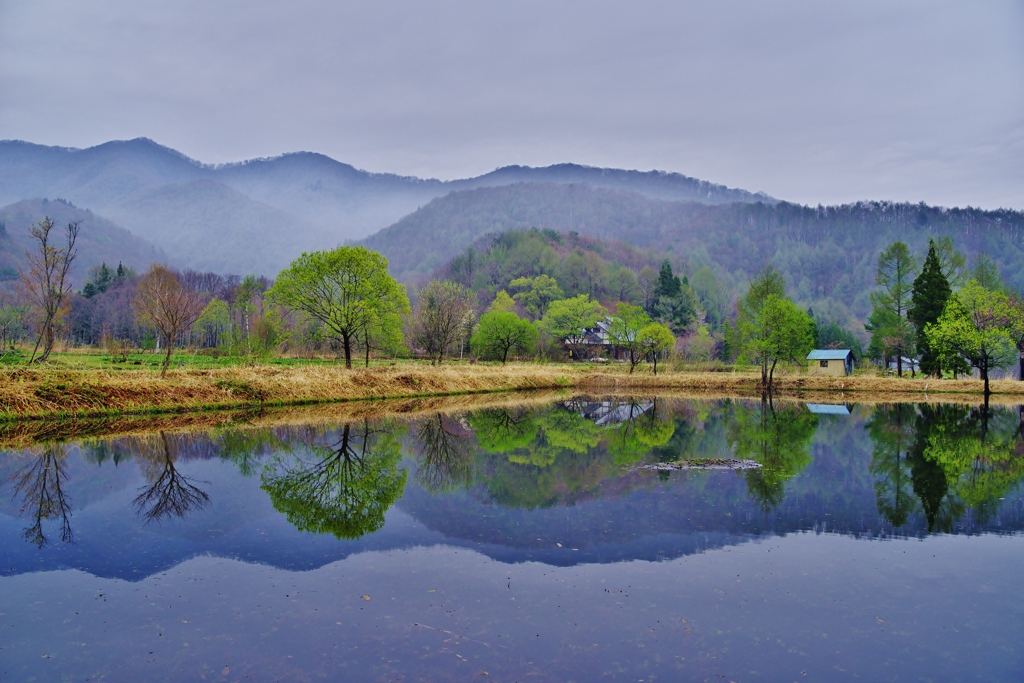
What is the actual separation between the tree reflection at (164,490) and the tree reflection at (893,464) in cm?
1268

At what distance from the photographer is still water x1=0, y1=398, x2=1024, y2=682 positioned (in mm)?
6078

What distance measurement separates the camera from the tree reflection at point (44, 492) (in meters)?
9.77

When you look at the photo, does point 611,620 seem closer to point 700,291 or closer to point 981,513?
Answer: point 981,513

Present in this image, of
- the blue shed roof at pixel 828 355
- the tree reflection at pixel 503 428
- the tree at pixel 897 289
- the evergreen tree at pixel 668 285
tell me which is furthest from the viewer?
the evergreen tree at pixel 668 285

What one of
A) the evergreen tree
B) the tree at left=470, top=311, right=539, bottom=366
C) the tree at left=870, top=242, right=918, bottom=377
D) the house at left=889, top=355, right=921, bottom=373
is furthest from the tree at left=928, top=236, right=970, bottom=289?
the evergreen tree

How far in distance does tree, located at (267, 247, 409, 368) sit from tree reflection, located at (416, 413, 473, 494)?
13716 mm

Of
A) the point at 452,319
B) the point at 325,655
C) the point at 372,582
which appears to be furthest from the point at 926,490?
the point at 452,319

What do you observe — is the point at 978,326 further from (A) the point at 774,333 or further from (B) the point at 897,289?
(B) the point at 897,289

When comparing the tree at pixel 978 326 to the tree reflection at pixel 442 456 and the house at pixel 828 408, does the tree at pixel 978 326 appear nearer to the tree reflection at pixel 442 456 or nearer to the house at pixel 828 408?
the house at pixel 828 408

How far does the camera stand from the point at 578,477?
14.4 meters

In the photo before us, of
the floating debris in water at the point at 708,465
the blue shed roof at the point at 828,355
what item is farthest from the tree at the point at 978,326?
the floating debris in water at the point at 708,465

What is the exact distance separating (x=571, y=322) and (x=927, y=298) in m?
35.6

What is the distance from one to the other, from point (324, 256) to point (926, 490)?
1177 inches

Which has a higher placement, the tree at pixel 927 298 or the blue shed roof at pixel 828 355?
the tree at pixel 927 298
